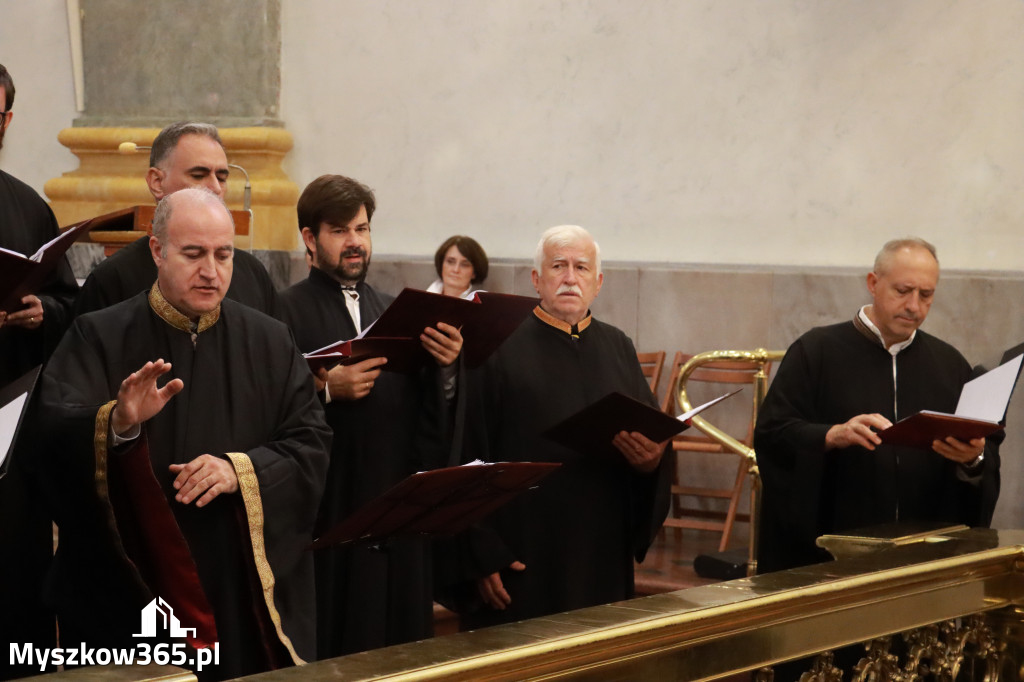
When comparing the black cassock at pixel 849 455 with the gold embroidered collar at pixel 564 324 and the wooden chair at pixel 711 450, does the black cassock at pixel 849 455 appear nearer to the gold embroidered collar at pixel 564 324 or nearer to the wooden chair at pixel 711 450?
the gold embroidered collar at pixel 564 324

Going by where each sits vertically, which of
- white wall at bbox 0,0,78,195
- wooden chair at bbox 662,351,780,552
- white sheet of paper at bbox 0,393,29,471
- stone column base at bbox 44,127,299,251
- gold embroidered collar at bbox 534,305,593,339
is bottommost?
wooden chair at bbox 662,351,780,552

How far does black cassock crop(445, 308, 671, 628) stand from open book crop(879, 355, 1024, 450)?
2.70ft

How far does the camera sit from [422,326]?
13.5 ft

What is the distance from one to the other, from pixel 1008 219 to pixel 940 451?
350 centimetres

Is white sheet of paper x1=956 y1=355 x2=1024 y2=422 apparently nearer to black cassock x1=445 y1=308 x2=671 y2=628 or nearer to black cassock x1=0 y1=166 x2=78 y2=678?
black cassock x1=445 y1=308 x2=671 y2=628

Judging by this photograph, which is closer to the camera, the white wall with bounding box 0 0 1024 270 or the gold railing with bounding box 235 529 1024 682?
the gold railing with bounding box 235 529 1024 682

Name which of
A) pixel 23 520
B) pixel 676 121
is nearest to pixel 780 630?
pixel 23 520

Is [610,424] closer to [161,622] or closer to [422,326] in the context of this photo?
[422,326]

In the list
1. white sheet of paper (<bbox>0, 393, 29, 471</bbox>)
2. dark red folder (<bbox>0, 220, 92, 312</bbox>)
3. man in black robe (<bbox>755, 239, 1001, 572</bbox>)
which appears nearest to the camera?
white sheet of paper (<bbox>0, 393, 29, 471</bbox>)

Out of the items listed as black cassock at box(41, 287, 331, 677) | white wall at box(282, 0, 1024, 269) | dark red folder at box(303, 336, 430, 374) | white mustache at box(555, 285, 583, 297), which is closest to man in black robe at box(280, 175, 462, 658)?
dark red folder at box(303, 336, 430, 374)

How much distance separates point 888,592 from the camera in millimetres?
2760

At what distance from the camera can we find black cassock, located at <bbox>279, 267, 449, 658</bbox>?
4504 mm

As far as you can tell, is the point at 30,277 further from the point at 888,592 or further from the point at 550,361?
the point at 888,592

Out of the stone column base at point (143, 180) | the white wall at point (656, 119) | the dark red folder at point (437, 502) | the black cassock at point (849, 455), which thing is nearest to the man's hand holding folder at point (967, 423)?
the black cassock at point (849, 455)
